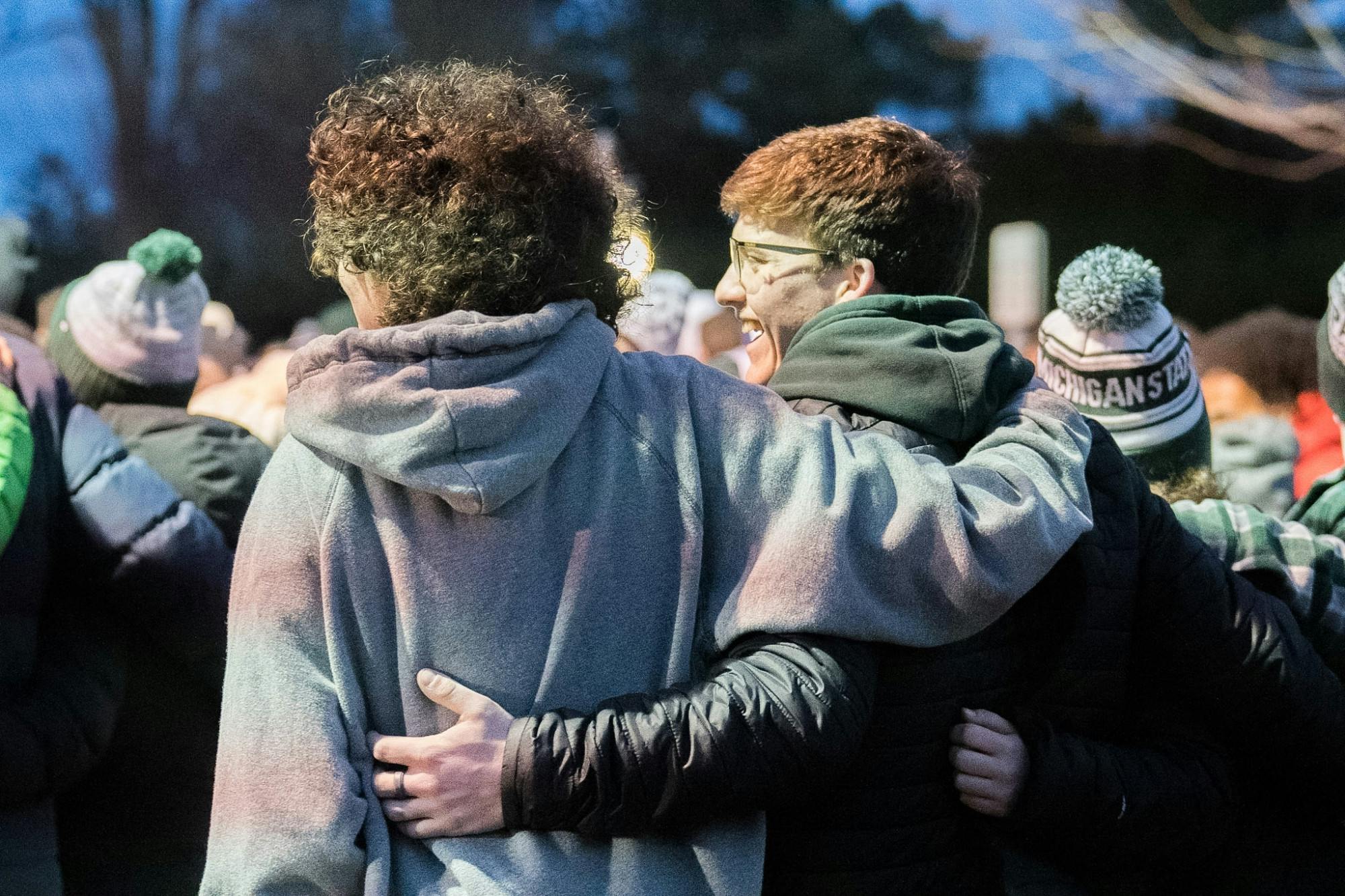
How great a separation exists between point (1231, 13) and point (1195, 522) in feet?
18.5

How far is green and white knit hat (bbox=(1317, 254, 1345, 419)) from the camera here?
2369 millimetres

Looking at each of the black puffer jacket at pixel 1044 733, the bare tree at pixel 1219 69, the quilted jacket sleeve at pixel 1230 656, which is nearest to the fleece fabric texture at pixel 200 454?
the black puffer jacket at pixel 1044 733

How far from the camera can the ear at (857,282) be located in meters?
1.80

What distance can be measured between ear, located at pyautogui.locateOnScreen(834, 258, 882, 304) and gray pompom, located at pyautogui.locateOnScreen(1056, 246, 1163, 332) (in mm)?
754

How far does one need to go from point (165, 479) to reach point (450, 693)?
5.73 feet

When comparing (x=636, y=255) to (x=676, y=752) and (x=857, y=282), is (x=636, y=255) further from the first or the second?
(x=676, y=752)

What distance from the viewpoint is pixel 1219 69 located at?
6.80m

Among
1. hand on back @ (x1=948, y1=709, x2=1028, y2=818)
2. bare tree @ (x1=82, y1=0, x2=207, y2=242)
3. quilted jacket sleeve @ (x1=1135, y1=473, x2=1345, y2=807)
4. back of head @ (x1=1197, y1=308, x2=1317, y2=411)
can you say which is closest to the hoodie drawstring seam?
hand on back @ (x1=948, y1=709, x2=1028, y2=818)

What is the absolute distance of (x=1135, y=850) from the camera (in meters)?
1.74

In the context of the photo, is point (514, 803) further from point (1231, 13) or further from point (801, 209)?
point (1231, 13)

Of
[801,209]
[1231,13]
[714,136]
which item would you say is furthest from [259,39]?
[801,209]

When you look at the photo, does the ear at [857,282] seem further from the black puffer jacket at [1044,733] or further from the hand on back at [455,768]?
the hand on back at [455,768]

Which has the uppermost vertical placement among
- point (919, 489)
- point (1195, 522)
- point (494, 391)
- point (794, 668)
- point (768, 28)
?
point (494, 391)

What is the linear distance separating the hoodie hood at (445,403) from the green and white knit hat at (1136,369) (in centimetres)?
136
